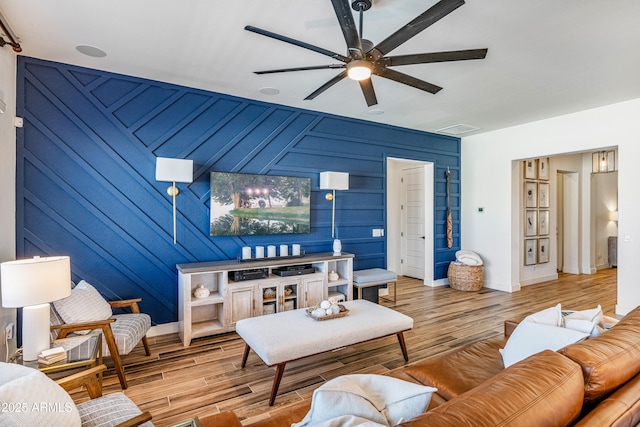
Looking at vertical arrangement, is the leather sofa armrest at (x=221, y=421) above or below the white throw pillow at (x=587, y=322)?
below

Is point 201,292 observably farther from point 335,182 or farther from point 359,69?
point 359,69

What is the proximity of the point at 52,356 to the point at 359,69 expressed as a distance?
2.70 metres

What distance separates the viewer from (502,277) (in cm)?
581

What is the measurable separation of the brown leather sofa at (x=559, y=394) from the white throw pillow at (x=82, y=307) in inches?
72.2

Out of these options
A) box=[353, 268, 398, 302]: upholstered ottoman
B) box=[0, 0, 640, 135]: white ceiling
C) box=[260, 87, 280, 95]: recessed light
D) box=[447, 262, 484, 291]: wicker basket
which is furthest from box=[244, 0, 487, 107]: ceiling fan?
box=[447, 262, 484, 291]: wicker basket

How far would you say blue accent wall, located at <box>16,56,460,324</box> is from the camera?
10.5 feet

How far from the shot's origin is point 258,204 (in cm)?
423

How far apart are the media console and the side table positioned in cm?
109

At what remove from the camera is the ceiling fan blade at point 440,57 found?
2141 mm

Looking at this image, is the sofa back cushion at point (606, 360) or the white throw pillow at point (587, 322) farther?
the white throw pillow at point (587, 322)

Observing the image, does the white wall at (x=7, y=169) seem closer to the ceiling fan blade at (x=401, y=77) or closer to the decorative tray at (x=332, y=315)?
the decorative tray at (x=332, y=315)

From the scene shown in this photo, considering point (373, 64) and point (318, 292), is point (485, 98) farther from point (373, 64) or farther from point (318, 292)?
point (318, 292)

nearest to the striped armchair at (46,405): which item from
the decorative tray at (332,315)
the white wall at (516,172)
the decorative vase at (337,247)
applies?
the decorative tray at (332,315)

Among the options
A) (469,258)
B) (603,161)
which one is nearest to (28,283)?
(469,258)
